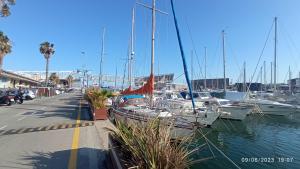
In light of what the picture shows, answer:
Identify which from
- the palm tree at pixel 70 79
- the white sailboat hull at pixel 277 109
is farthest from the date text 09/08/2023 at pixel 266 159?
the palm tree at pixel 70 79

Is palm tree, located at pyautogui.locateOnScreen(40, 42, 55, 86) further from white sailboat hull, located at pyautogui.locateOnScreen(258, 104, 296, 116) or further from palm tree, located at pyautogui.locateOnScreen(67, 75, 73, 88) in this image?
palm tree, located at pyautogui.locateOnScreen(67, 75, 73, 88)

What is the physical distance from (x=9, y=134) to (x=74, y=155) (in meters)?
5.70

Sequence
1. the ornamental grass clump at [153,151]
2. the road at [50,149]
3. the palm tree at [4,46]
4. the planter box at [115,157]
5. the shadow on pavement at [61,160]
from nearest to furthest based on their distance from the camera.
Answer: the ornamental grass clump at [153,151]
the planter box at [115,157]
the shadow on pavement at [61,160]
the road at [50,149]
the palm tree at [4,46]

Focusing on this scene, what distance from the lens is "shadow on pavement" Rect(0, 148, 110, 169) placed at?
7.22 metres

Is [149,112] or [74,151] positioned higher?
[149,112]

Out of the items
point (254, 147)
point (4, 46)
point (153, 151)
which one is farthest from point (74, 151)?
point (4, 46)

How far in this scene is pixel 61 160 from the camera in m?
7.75

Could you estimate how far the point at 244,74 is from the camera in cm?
4662

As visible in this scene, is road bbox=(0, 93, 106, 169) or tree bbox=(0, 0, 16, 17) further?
tree bbox=(0, 0, 16, 17)

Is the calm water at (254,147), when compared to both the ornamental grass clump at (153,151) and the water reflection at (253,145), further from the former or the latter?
the ornamental grass clump at (153,151)

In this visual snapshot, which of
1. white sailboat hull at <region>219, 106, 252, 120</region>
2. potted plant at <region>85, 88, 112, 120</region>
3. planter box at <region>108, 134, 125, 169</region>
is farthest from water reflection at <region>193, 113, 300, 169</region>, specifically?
potted plant at <region>85, 88, 112, 120</region>

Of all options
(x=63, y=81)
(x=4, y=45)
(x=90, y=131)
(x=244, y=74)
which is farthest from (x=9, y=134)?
(x=63, y=81)

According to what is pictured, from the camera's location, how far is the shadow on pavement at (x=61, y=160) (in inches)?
284

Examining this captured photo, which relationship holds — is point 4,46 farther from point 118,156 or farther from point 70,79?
point 70,79
